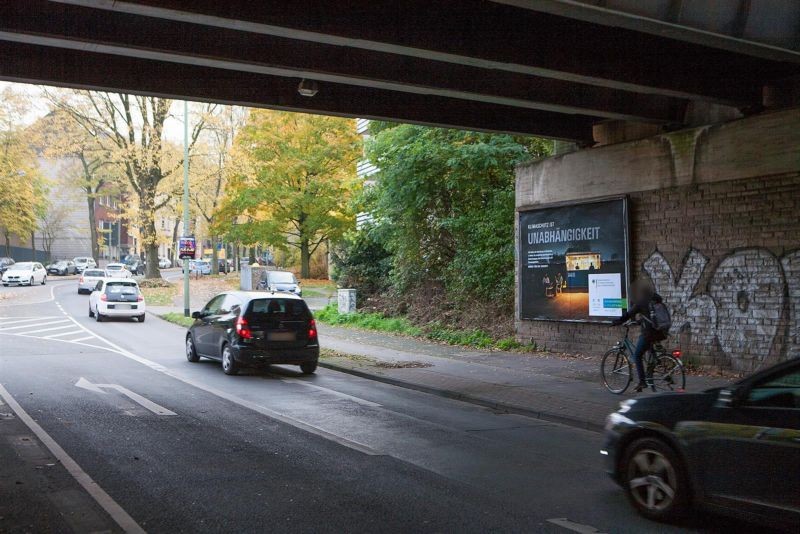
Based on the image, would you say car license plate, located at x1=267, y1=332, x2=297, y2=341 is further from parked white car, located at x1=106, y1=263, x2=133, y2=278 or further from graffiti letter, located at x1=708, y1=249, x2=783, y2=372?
parked white car, located at x1=106, y1=263, x2=133, y2=278

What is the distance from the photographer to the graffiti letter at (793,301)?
1188cm

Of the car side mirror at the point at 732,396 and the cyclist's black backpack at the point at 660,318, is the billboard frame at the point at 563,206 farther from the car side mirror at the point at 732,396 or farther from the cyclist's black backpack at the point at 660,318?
the car side mirror at the point at 732,396

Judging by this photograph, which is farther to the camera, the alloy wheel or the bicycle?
the bicycle

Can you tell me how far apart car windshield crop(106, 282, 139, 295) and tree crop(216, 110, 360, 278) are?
16.5m

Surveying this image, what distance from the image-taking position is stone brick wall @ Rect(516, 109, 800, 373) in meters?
12.1

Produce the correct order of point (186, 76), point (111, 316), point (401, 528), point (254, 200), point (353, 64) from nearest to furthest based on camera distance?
point (401, 528) → point (353, 64) → point (186, 76) → point (111, 316) → point (254, 200)

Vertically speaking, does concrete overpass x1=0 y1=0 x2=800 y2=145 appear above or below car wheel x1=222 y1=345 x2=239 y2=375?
above

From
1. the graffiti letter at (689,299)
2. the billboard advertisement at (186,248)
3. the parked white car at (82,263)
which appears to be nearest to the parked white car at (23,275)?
the parked white car at (82,263)

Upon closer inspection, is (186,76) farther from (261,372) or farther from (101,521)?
(101,521)

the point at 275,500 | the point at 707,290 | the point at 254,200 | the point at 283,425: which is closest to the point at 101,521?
the point at 275,500

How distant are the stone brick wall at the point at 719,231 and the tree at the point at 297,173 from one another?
28942mm

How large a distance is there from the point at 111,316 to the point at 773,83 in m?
22.8

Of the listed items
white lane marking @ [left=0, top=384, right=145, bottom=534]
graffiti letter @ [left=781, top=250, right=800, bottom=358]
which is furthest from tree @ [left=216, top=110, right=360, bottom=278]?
white lane marking @ [left=0, top=384, right=145, bottom=534]

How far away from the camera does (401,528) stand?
5.23 meters
